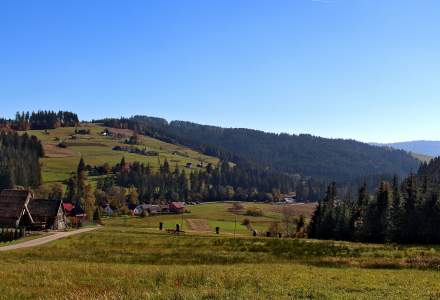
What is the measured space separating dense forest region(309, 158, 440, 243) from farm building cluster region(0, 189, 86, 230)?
50.5m

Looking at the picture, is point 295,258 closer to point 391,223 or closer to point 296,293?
point 296,293

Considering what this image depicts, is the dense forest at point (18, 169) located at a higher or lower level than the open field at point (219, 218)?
higher

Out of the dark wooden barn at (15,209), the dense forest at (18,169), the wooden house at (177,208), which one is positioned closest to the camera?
the dark wooden barn at (15,209)

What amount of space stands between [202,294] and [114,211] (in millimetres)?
149717

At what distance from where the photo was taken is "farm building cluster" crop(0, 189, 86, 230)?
263ft

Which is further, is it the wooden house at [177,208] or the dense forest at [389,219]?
the wooden house at [177,208]

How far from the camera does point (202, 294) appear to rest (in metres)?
18.0

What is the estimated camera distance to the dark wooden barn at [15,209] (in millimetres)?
80188

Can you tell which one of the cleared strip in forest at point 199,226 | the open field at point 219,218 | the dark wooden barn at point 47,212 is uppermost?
the dark wooden barn at point 47,212

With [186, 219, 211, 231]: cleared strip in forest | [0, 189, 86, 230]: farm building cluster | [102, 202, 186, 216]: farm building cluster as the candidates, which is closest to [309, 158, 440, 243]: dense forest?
[186, 219, 211, 231]: cleared strip in forest

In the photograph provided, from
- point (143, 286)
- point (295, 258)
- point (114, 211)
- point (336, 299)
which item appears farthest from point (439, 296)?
point (114, 211)

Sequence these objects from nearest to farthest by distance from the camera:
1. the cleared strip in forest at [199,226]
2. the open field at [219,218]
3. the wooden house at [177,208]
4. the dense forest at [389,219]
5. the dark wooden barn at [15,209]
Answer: the dense forest at [389,219]
the dark wooden barn at [15,209]
the cleared strip in forest at [199,226]
the open field at [219,218]
the wooden house at [177,208]

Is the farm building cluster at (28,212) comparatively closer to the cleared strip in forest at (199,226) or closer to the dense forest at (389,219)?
the cleared strip in forest at (199,226)

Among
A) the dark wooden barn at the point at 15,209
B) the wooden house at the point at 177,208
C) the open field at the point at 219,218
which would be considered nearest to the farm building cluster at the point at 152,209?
the wooden house at the point at 177,208
